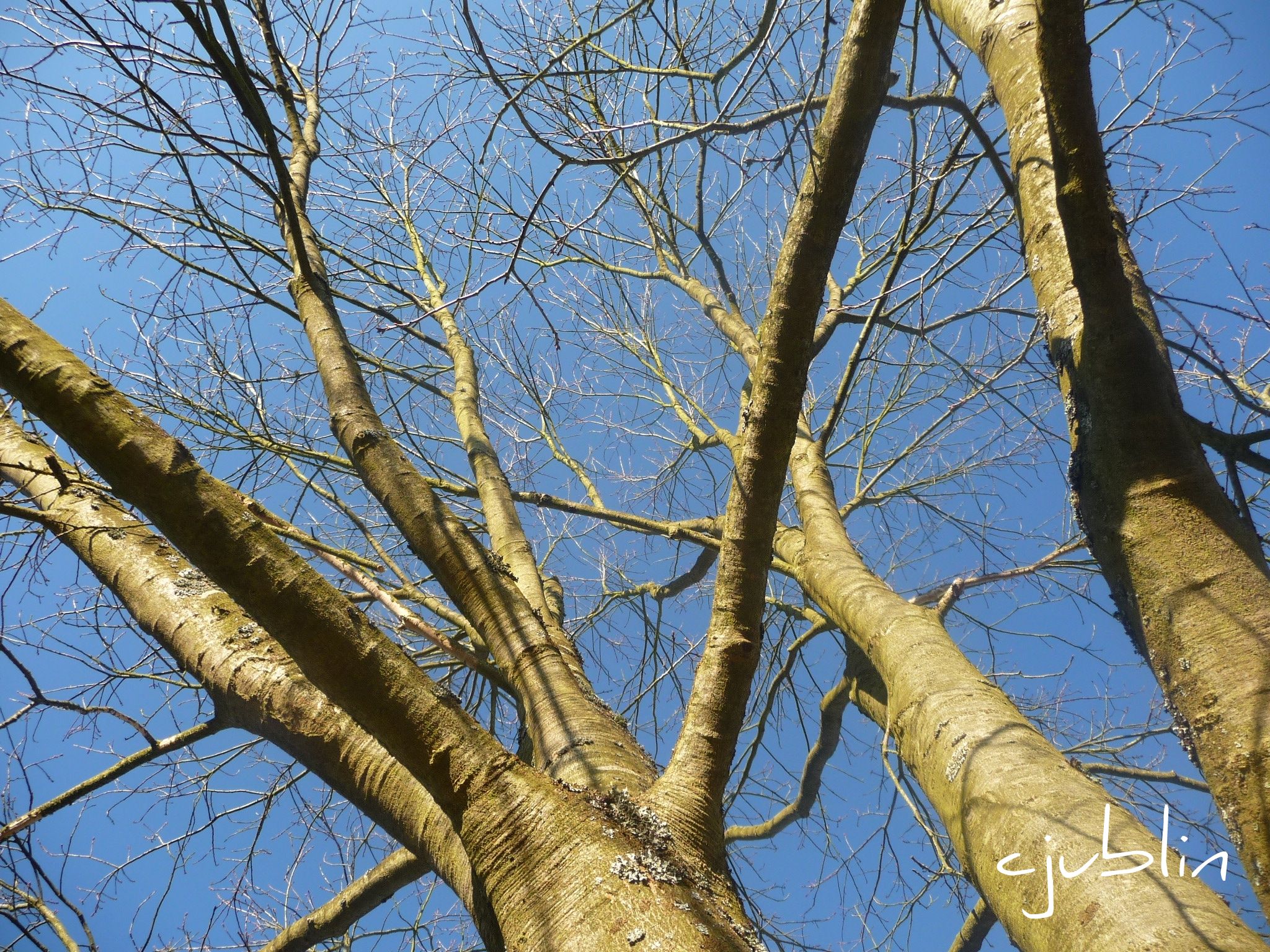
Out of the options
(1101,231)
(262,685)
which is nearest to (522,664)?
(262,685)

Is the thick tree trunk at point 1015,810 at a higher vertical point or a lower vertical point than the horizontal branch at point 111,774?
lower

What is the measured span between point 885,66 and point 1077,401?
72 cm

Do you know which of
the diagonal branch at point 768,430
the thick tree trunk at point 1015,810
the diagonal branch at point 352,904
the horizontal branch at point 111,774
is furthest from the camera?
the diagonal branch at point 352,904

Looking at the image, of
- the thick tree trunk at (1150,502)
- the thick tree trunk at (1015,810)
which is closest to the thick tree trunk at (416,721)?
the thick tree trunk at (1015,810)

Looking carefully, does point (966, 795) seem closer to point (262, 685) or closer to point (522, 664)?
point (522, 664)

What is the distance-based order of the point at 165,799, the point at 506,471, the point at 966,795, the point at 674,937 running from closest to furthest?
1. the point at 674,937
2. the point at 966,795
3. the point at 165,799
4. the point at 506,471

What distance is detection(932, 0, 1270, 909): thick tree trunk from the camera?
105 cm

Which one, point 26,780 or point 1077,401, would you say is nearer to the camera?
point 1077,401

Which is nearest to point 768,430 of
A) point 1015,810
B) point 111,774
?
point 1015,810

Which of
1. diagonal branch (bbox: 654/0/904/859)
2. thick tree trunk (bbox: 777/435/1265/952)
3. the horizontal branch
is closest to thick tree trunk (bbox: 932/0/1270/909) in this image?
thick tree trunk (bbox: 777/435/1265/952)

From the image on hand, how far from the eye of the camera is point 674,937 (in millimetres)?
908

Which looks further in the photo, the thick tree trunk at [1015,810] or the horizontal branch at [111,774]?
the horizontal branch at [111,774]

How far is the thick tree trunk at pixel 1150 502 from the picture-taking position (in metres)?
1.05

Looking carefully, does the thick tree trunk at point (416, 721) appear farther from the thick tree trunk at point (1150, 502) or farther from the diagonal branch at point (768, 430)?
the thick tree trunk at point (1150, 502)
